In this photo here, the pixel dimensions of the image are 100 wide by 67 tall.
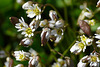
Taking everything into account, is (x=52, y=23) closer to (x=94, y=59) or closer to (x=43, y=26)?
(x=43, y=26)

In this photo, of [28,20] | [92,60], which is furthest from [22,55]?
[92,60]

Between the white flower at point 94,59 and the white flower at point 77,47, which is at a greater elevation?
the white flower at point 77,47

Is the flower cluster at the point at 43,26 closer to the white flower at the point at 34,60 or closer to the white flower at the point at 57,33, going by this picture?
the white flower at the point at 57,33

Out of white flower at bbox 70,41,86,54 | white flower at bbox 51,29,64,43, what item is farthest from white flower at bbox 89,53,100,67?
white flower at bbox 51,29,64,43

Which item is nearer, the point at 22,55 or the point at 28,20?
the point at 22,55

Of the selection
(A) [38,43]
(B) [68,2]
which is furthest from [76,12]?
(A) [38,43]

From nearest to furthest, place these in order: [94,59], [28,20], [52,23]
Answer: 1. [94,59]
2. [52,23]
3. [28,20]

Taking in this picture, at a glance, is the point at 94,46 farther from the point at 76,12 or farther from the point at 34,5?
the point at 76,12

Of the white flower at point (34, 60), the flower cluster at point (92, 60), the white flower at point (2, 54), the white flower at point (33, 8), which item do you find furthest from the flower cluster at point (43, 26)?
the white flower at point (2, 54)

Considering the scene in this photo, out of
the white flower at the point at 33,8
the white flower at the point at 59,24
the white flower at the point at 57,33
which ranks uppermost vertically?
the white flower at the point at 33,8

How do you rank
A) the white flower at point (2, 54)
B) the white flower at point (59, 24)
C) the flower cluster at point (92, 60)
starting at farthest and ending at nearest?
the white flower at point (2, 54), the white flower at point (59, 24), the flower cluster at point (92, 60)

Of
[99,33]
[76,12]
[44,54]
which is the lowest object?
Result: [44,54]
